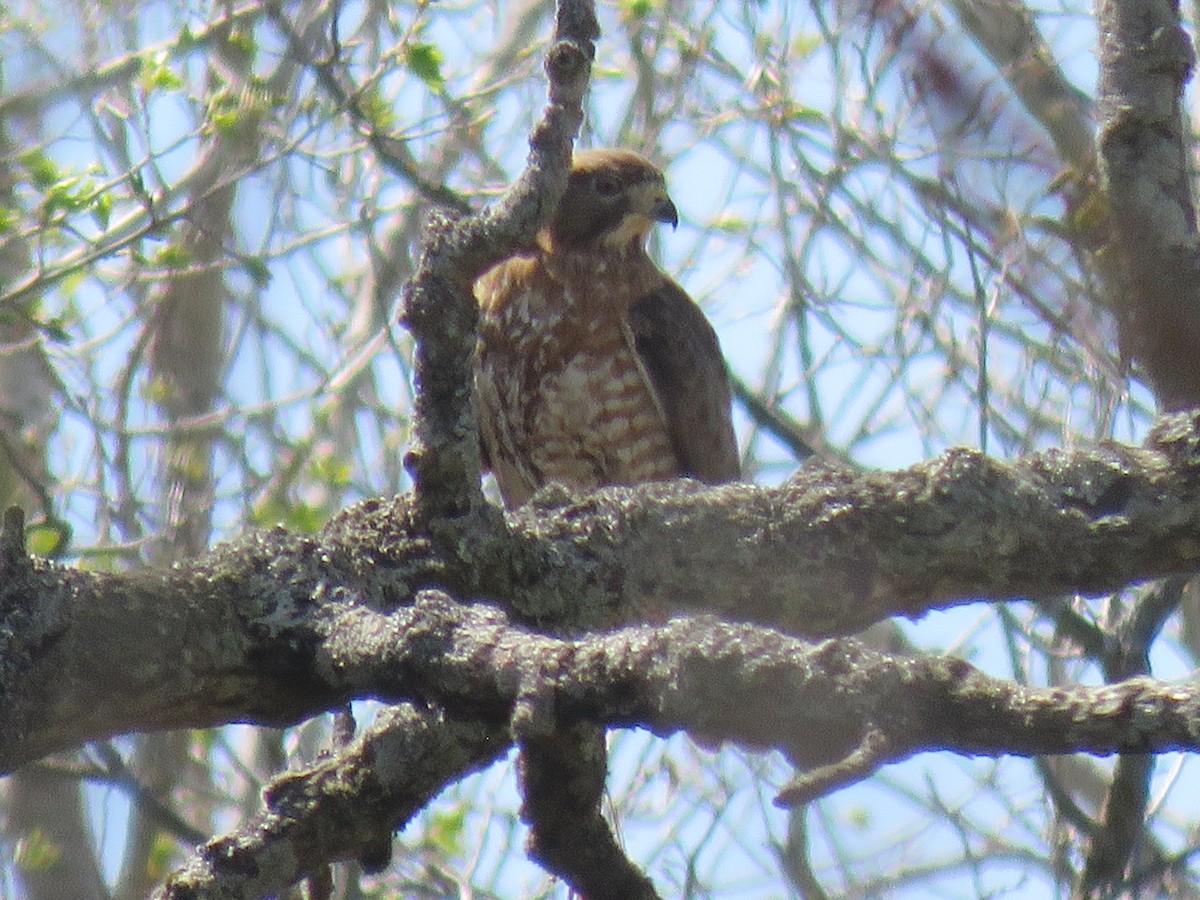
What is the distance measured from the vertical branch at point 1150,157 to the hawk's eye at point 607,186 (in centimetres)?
266

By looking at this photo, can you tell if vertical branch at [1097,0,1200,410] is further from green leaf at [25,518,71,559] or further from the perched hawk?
green leaf at [25,518,71,559]

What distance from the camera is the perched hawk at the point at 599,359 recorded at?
541cm

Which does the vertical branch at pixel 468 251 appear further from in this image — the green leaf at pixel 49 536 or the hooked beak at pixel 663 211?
the hooked beak at pixel 663 211

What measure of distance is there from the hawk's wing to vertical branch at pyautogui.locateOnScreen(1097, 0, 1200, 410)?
249cm

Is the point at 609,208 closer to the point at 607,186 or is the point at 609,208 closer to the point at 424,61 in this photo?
the point at 607,186

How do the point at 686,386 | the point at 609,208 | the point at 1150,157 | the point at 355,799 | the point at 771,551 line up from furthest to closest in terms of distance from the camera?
the point at 609,208 → the point at 686,386 → the point at 1150,157 → the point at 771,551 → the point at 355,799

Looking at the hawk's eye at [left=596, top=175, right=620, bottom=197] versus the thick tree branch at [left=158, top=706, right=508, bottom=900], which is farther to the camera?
the hawk's eye at [left=596, top=175, right=620, bottom=197]

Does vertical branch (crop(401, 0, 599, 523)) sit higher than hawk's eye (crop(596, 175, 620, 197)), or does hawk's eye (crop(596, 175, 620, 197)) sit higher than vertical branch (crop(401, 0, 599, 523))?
hawk's eye (crop(596, 175, 620, 197))

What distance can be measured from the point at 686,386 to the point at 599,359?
1.10ft

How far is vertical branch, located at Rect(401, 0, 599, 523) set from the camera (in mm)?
2504

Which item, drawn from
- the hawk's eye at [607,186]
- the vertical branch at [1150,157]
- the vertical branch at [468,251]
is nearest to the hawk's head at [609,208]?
the hawk's eye at [607,186]

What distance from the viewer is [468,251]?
2.51 meters

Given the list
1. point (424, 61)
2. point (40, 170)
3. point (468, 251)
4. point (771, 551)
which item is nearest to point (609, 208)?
point (424, 61)

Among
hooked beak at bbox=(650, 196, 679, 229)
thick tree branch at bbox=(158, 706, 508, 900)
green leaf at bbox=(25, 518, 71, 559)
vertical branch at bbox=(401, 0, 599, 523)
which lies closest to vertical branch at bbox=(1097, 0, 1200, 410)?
vertical branch at bbox=(401, 0, 599, 523)
